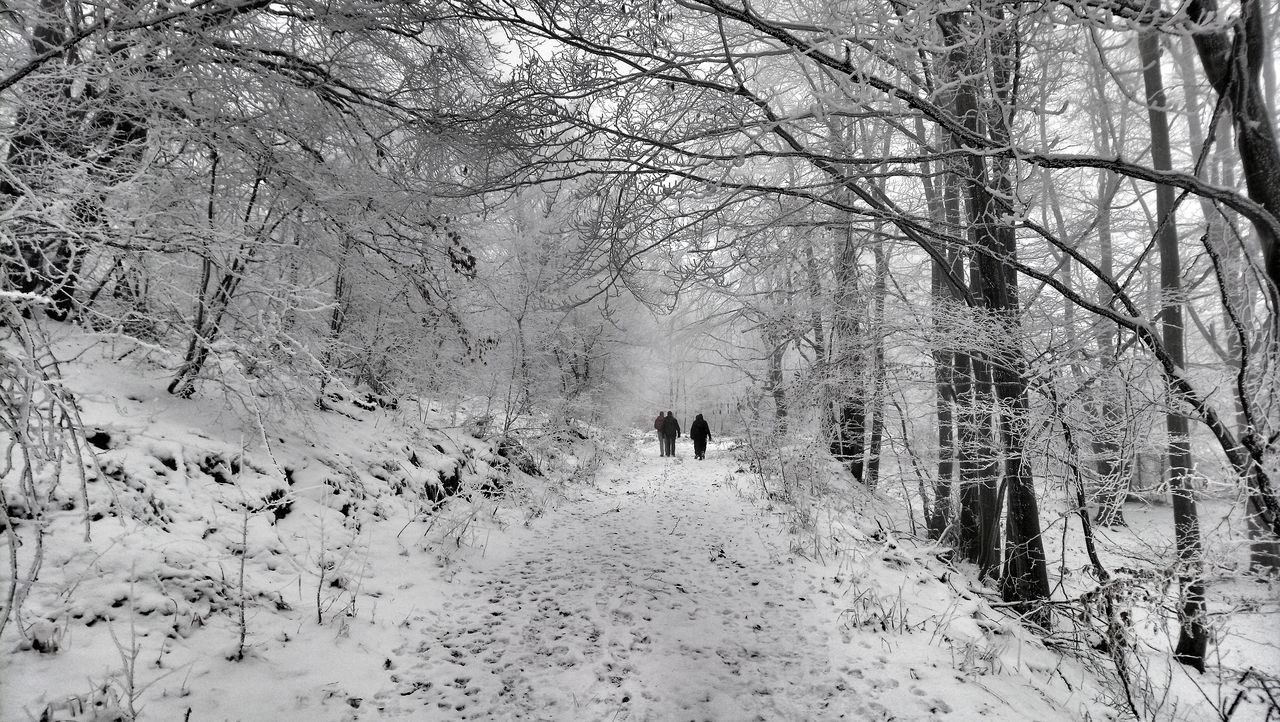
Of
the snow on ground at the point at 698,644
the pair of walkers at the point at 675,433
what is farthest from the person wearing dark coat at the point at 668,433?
the snow on ground at the point at 698,644

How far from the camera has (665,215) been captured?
12.1 ft

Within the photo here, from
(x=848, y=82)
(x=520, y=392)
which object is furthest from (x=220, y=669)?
(x=520, y=392)

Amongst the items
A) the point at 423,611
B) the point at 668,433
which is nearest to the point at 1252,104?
the point at 423,611

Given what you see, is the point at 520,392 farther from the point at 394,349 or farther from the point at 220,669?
the point at 220,669

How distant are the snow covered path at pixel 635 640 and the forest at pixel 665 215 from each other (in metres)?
1.54

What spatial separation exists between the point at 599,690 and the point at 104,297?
4.73 meters

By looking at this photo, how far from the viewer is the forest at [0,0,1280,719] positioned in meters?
2.27

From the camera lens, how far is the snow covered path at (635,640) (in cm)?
315

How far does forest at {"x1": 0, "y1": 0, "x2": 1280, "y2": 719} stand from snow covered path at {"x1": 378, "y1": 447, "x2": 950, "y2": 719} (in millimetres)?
1542

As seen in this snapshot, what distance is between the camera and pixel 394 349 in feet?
26.6

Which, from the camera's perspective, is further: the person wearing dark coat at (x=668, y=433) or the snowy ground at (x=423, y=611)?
the person wearing dark coat at (x=668, y=433)

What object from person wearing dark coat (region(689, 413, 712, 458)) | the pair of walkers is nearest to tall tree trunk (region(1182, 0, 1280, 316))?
the pair of walkers

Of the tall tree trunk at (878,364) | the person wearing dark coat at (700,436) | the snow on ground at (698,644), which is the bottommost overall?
the snow on ground at (698,644)

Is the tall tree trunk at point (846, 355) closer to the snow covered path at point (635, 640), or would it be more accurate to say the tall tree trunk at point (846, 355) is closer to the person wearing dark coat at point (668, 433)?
the snow covered path at point (635, 640)
